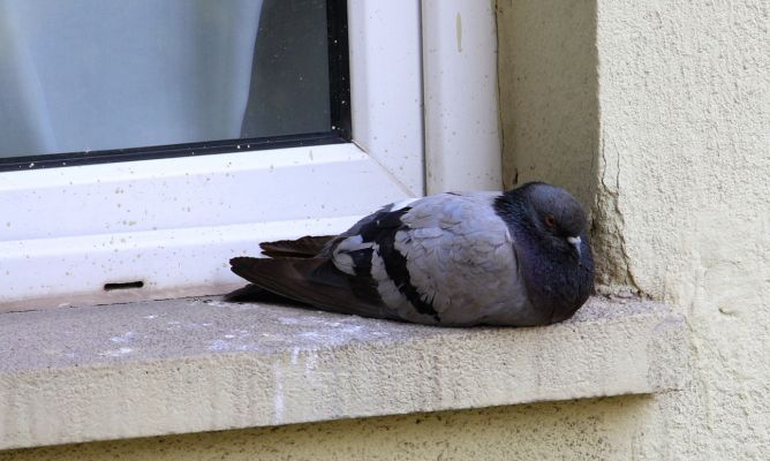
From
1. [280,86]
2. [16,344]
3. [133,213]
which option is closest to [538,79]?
[280,86]

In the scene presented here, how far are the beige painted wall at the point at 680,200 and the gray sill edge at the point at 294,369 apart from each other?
3.6 inches

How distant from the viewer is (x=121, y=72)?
2059 millimetres

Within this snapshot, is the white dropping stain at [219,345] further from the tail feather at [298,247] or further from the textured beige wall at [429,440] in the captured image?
the tail feather at [298,247]

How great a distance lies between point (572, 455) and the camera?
64.4 inches

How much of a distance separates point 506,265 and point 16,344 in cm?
73

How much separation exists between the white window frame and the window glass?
8cm

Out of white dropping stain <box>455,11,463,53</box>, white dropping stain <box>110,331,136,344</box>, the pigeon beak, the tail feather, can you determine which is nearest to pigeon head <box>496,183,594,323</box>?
the pigeon beak

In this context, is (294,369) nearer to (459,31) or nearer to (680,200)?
(680,200)

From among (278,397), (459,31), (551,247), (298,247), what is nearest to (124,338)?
(278,397)

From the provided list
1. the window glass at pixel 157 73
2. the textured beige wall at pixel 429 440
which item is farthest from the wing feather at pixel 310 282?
the window glass at pixel 157 73

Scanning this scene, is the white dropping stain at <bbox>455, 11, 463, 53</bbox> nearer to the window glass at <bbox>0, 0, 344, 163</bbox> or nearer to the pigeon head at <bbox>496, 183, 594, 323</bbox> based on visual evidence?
the window glass at <bbox>0, 0, 344, 163</bbox>

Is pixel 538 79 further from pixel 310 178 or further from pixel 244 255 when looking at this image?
pixel 244 255

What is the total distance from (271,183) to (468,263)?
1.91 ft

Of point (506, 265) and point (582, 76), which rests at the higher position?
point (582, 76)
